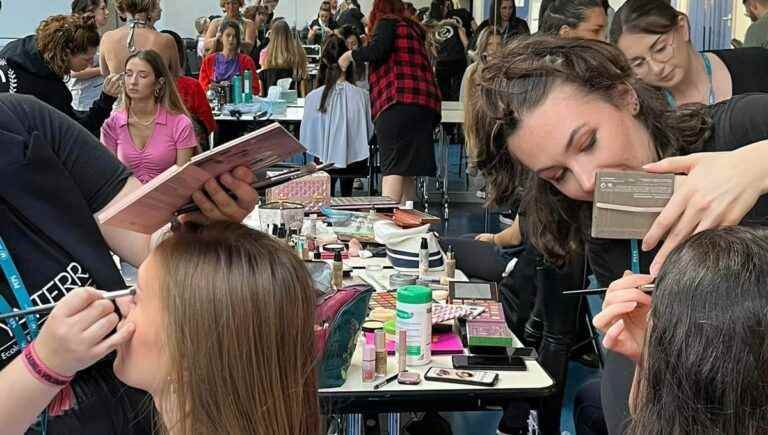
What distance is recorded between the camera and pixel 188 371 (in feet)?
3.79

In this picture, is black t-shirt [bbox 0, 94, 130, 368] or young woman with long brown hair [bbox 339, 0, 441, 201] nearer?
black t-shirt [bbox 0, 94, 130, 368]

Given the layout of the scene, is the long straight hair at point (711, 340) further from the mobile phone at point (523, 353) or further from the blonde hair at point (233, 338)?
the mobile phone at point (523, 353)

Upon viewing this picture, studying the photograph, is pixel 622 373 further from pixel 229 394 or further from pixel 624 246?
pixel 229 394

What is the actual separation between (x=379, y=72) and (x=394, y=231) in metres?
2.26

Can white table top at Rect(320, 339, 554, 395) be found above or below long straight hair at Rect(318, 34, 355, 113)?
below

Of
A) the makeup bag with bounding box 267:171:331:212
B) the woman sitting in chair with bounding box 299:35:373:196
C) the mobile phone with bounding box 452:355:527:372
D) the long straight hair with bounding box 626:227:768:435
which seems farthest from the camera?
the woman sitting in chair with bounding box 299:35:373:196

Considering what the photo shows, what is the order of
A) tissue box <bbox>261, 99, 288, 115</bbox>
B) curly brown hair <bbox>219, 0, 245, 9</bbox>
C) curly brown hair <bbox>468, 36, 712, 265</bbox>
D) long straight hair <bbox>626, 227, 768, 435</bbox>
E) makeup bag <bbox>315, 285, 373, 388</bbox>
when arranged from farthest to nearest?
1. curly brown hair <bbox>219, 0, 245, 9</bbox>
2. tissue box <bbox>261, 99, 288, 115</bbox>
3. makeup bag <bbox>315, 285, 373, 388</bbox>
4. curly brown hair <bbox>468, 36, 712, 265</bbox>
5. long straight hair <bbox>626, 227, 768, 435</bbox>

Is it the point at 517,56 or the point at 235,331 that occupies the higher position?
the point at 517,56

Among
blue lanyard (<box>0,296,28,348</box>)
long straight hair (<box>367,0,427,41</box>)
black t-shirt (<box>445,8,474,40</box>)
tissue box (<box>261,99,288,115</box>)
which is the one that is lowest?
blue lanyard (<box>0,296,28,348</box>)

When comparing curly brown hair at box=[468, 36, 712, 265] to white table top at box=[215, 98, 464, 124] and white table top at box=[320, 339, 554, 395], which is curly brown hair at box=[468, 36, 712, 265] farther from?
white table top at box=[215, 98, 464, 124]

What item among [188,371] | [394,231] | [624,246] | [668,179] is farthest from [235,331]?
[394,231]

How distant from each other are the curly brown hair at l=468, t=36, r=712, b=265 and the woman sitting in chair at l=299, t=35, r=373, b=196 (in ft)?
12.9

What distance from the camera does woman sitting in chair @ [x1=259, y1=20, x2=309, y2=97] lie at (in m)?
7.35

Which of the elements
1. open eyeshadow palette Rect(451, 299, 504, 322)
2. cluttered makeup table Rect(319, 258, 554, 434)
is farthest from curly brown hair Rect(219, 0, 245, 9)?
cluttered makeup table Rect(319, 258, 554, 434)
